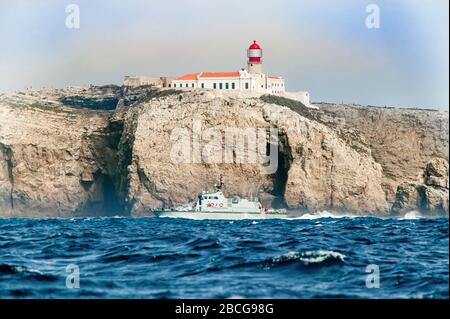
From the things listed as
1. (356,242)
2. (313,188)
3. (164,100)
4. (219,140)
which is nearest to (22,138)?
(164,100)

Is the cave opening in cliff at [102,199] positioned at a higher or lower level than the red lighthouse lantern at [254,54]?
lower

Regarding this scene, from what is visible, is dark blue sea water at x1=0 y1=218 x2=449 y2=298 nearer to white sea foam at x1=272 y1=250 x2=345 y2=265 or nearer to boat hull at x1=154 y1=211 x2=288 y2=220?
white sea foam at x1=272 y1=250 x2=345 y2=265

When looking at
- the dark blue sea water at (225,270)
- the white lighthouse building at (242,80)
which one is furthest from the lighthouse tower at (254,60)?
the dark blue sea water at (225,270)

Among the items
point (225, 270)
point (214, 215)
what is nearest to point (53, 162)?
point (214, 215)

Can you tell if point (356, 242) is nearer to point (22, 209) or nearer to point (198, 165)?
point (198, 165)

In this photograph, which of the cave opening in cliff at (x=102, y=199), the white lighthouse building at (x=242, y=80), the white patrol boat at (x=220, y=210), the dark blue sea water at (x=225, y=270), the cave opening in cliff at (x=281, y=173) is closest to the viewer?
the dark blue sea water at (x=225, y=270)

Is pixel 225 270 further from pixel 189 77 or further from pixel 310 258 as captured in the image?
pixel 189 77

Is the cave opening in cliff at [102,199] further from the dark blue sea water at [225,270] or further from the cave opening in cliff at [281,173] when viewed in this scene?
the dark blue sea water at [225,270]
